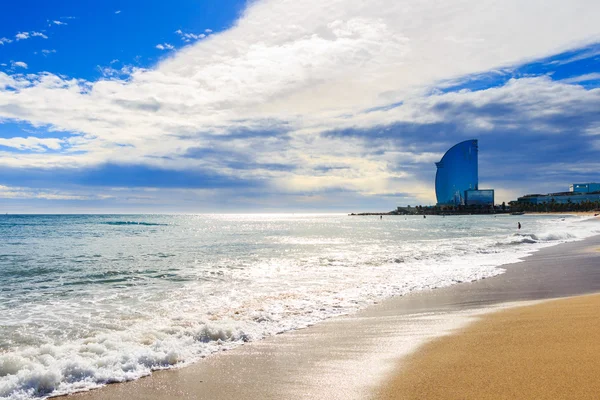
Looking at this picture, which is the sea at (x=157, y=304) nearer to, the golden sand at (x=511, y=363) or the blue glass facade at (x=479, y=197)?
the golden sand at (x=511, y=363)

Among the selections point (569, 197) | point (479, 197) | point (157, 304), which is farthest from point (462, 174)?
point (157, 304)

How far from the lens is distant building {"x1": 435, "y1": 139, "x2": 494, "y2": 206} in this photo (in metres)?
190

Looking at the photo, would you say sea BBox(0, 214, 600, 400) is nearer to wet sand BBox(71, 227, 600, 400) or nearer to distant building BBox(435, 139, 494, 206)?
wet sand BBox(71, 227, 600, 400)

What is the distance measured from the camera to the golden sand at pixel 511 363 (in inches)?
161

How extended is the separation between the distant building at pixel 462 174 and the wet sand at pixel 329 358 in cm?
19444

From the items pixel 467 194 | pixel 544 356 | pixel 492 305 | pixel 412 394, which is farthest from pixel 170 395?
pixel 467 194

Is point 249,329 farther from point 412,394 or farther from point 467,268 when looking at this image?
point 467,268

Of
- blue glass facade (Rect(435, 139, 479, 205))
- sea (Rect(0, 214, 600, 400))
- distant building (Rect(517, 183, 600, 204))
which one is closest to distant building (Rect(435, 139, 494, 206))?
blue glass facade (Rect(435, 139, 479, 205))

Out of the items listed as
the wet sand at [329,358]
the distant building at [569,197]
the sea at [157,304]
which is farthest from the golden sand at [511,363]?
the distant building at [569,197]

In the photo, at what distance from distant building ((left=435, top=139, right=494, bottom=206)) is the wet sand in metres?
194

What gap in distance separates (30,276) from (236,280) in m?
7.23

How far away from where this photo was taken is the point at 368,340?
252 inches

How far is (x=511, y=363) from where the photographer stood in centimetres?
483

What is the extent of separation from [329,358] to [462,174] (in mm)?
204248
